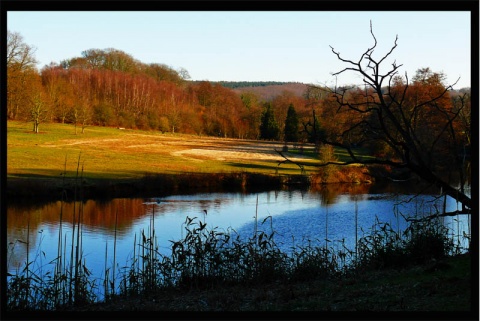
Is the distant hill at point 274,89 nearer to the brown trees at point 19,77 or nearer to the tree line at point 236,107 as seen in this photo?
the tree line at point 236,107

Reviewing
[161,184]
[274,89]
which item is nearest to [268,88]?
[274,89]

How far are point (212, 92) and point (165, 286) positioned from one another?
11.9 meters

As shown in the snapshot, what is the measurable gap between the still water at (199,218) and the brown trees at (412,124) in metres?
1.21

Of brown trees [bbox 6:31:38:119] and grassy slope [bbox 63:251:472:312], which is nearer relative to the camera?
grassy slope [bbox 63:251:472:312]

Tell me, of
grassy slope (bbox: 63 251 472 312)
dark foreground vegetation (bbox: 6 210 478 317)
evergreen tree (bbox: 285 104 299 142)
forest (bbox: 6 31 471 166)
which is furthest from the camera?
evergreen tree (bbox: 285 104 299 142)

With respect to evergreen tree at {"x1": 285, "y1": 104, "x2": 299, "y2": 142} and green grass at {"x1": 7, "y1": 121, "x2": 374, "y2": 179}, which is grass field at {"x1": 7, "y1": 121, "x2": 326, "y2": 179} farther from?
evergreen tree at {"x1": 285, "y1": 104, "x2": 299, "y2": 142}

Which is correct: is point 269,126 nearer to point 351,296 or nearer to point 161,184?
point 161,184

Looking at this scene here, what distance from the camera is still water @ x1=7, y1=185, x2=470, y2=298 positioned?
876cm

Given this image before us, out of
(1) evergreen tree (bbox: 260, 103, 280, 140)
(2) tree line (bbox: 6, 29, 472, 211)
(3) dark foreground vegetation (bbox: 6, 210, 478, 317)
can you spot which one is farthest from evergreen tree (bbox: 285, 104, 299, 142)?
(3) dark foreground vegetation (bbox: 6, 210, 478, 317)

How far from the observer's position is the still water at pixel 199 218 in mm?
8758

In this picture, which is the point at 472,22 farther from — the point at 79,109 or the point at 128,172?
the point at 128,172

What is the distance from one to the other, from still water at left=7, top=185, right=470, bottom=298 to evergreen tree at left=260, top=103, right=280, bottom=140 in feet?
5.89

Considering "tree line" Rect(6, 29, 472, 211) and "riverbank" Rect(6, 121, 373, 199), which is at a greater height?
"tree line" Rect(6, 29, 472, 211)
